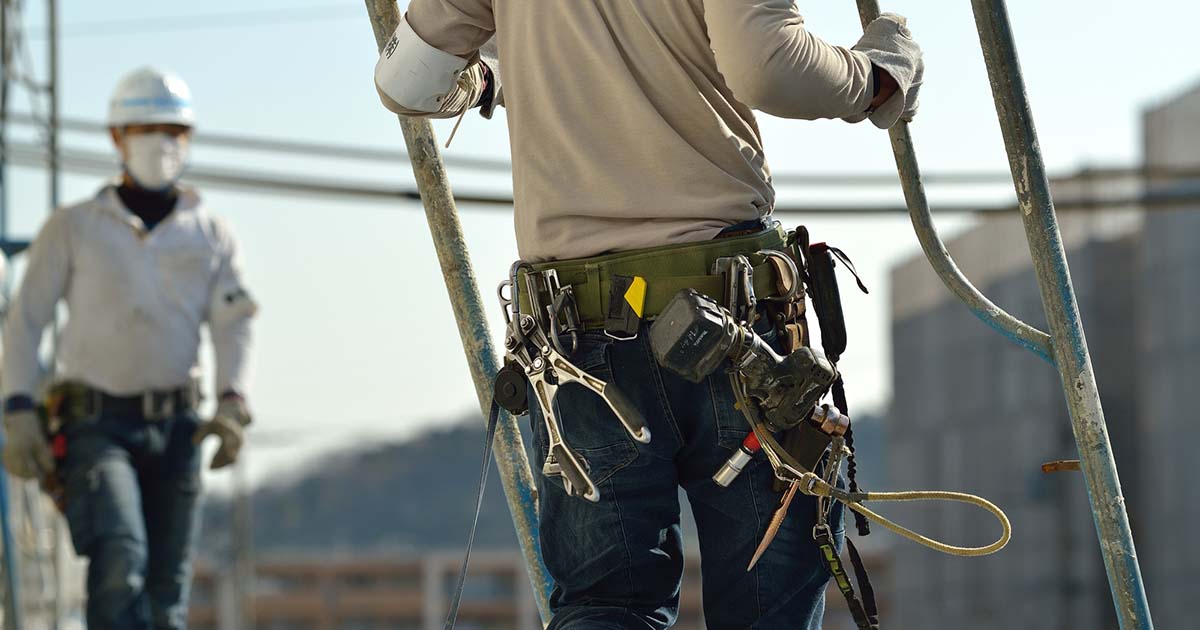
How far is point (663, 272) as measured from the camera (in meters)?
2.71

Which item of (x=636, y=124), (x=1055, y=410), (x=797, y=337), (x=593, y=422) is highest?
(x=1055, y=410)

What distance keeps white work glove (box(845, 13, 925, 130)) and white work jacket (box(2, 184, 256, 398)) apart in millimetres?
3337

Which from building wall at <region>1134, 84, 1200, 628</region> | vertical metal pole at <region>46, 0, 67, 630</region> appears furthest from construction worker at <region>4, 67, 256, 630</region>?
building wall at <region>1134, 84, 1200, 628</region>

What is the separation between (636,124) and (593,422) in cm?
44

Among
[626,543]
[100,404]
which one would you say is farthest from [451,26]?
[100,404]

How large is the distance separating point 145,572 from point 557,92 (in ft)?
9.96

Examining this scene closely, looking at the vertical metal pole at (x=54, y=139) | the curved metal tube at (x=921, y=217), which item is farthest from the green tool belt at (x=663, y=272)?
the vertical metal pole at (x=54, y=139)

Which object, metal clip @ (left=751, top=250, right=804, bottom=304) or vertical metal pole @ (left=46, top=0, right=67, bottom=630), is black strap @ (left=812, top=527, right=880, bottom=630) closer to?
metal clip @ (left=751, top=250, right=804, bottom=304)

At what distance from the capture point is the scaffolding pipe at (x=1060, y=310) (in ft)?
8.63

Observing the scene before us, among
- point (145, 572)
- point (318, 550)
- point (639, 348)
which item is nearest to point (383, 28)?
point (639, 348)

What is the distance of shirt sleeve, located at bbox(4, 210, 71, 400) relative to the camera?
5.59 m

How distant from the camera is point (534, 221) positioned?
9.21 feet

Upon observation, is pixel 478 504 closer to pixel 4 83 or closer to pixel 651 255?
pixel 651 255

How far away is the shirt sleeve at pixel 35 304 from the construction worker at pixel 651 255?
10.6ft
